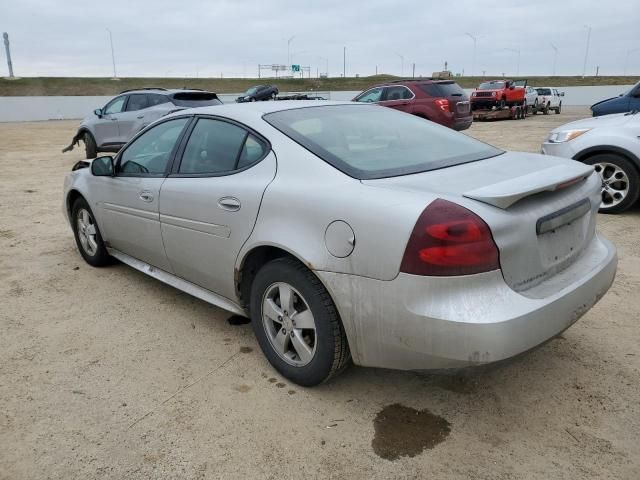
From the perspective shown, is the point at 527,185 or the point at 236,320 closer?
the point at 527,185

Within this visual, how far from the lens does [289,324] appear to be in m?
2.71

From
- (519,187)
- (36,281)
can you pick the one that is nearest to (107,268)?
(36,281)

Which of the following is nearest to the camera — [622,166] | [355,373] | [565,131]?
[355,373]

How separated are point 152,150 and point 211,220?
3.68 ft

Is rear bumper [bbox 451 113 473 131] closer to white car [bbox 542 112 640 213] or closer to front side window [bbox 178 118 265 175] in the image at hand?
white car [bbox 542 112 640 213]

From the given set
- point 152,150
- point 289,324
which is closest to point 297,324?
point 289,324

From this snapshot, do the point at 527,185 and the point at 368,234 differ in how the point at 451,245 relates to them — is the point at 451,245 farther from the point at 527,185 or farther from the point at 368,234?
the point at 527,185

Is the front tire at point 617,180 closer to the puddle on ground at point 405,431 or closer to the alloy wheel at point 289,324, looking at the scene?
the puddle on ground at point 405,431

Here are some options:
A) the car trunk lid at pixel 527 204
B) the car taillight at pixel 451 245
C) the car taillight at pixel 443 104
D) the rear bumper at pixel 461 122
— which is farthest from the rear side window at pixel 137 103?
the car taillight at pixel 451 245

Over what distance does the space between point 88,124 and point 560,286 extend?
1252 centimetres

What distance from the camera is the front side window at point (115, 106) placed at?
40.7ft

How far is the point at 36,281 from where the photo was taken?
14.7 ft

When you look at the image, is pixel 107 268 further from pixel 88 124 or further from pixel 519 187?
pixel 88 124

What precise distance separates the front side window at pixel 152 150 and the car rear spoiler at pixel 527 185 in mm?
2185
